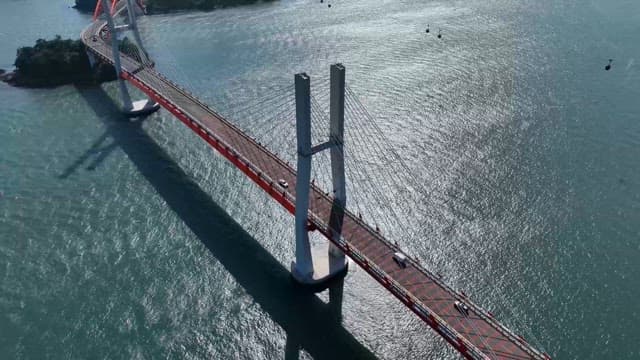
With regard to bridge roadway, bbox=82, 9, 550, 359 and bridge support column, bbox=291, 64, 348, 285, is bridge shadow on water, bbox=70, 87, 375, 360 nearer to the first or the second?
bridge support column, bbox=291, 64, 348, 285

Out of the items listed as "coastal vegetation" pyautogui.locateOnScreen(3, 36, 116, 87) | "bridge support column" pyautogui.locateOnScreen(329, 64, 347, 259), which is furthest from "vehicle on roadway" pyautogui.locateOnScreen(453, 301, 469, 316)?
"coastal vegetation" pyautogui.locateOnScreen(3, 36, 116, 87)

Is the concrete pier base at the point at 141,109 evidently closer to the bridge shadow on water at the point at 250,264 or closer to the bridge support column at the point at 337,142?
the bridge shadow on water at the point at 250,264

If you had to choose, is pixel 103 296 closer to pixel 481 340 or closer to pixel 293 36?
pixel 481 340

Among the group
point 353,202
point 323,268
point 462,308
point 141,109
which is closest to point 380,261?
point 462,308

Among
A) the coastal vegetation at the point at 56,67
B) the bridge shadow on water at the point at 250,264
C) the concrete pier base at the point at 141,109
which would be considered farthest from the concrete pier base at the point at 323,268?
the coastal vegetation at the point at 56,67

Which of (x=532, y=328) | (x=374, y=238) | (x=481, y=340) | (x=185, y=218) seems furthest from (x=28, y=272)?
(x=532, y=328)

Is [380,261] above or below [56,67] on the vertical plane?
below

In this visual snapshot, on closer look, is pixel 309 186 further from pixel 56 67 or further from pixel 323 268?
pixel 56 67
